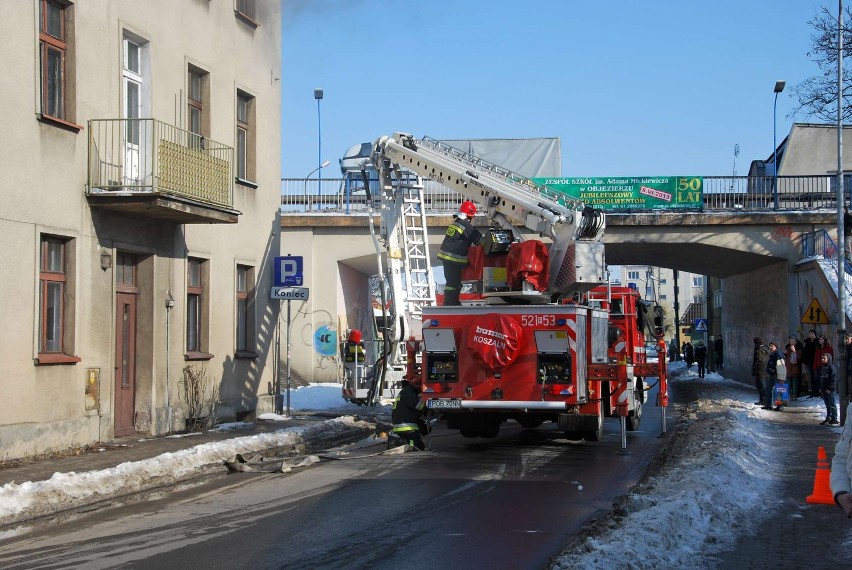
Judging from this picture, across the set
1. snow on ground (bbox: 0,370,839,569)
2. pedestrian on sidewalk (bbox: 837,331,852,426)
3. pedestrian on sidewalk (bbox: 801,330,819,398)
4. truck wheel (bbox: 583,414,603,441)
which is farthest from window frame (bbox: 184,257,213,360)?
pedestrian on sidewalk (bbox: 801,330,819,398)

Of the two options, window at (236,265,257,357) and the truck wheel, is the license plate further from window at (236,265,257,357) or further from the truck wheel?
window at (236,265,257,357)

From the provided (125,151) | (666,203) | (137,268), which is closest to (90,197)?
(125,151)

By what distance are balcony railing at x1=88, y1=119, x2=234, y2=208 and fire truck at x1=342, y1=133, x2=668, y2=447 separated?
A: 3827 millimetres

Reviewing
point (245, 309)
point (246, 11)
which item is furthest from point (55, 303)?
point (246, 11)

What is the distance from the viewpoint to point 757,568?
7656 mm

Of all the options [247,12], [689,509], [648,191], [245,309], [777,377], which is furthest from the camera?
[648,191]

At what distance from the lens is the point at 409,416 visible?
15773 millimetres

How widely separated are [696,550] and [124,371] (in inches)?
466

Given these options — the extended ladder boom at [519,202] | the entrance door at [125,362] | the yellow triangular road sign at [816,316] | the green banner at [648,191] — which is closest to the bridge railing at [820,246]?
the green banner at [648,191]

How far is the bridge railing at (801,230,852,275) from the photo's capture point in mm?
31516

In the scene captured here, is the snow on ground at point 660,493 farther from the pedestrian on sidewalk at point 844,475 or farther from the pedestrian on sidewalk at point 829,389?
the pedestrian on sidewalk at point 829,389

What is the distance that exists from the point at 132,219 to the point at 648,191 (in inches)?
817

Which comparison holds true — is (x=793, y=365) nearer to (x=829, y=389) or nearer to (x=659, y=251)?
(x=829, y=389)

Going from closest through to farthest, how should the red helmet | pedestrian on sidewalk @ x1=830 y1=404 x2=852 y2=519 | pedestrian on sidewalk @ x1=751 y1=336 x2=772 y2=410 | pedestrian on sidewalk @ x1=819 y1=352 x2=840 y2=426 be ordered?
pedestrian on sidewalk @ x1=830 y1=404 x2=852 y2=519, the red helmet, pedestrian on sidewalk @ x1=819 y1=352 x2=840 y2=426, pedestrian on sidewalk @ x1=751 y1=336 x2=772 y2=410
